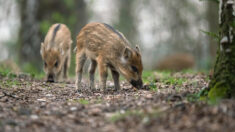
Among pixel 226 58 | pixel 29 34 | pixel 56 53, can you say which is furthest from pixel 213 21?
pixel 226 58

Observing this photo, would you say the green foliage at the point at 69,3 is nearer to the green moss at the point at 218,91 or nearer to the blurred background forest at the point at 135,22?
the blurred background forest at the point at 135,22

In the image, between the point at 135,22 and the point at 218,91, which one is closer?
the point at 218,91

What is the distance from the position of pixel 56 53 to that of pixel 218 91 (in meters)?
6.62

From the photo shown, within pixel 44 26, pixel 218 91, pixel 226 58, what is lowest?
pixel 218 91

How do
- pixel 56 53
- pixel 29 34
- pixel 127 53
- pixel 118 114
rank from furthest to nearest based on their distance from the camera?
pixel 29 34 < pixel 56 53 < pixel 127 53 < pixel 118 114

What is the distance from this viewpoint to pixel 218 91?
5.10m

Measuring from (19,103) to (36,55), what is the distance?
9489 mm

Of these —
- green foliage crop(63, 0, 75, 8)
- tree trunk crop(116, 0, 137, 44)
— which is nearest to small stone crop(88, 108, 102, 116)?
green foliage crop(63, 0, 75, 8)

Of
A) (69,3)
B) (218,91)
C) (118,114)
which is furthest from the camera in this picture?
(69,3)

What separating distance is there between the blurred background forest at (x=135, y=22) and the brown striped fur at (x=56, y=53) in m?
3.72

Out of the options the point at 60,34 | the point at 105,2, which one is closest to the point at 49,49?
the point at 60,34

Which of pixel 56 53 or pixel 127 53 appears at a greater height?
pixel 56 53

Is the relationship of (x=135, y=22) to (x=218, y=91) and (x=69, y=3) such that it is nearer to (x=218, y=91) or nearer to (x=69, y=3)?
(x=69, y=3)

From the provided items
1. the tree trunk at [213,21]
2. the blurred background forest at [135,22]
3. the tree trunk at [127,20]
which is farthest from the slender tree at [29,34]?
the tree trunk at [127,20]
